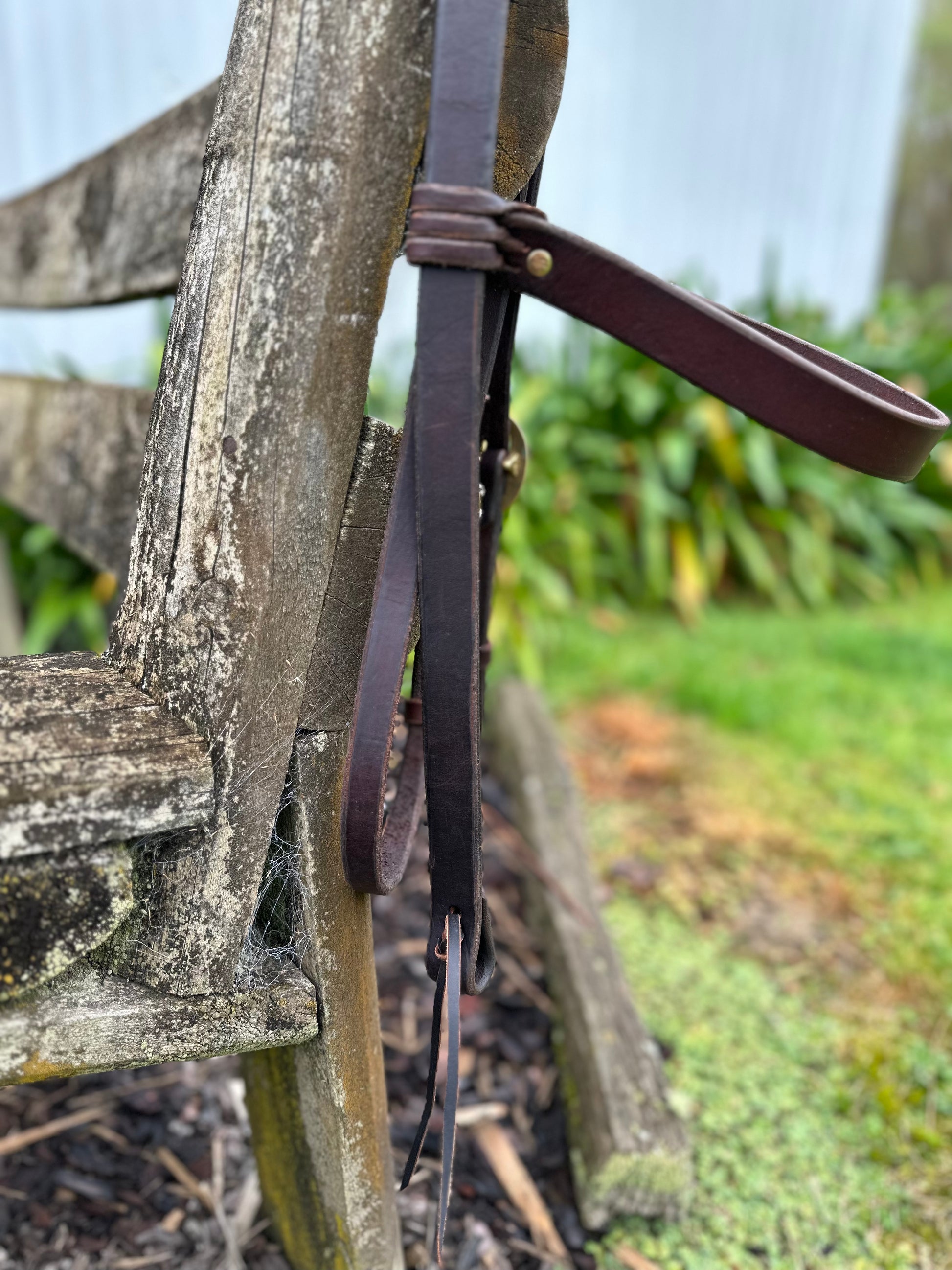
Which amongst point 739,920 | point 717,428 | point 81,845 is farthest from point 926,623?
point 81,845

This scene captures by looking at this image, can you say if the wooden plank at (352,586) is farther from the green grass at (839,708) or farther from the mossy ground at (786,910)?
the green grass at (839,708)

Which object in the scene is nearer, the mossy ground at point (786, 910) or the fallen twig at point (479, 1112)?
the mossy ground at point (786, 910)

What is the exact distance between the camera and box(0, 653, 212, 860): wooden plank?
0.59 meters

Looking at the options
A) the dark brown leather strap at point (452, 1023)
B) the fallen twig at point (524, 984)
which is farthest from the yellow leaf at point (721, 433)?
the dark brown leather strap at point (452, 1023)

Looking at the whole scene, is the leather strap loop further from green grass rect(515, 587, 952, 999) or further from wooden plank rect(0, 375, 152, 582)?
green grass rect(515, 587, 952, 999)

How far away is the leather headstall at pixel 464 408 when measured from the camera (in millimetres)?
574

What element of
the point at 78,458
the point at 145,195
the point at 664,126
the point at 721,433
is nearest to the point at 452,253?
the point at 145,195

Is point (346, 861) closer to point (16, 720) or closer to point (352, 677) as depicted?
point (352, 677)

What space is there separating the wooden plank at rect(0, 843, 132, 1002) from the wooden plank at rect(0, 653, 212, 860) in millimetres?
21

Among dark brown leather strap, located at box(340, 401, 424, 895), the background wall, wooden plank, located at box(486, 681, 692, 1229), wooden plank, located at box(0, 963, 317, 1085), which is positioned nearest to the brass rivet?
dark brown leather strap, located at box(340, 401, 424, 895)

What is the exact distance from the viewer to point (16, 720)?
0.62m

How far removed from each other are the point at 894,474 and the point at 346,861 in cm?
49

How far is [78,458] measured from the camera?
53.9 inches

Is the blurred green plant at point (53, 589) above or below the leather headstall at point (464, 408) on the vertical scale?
below
